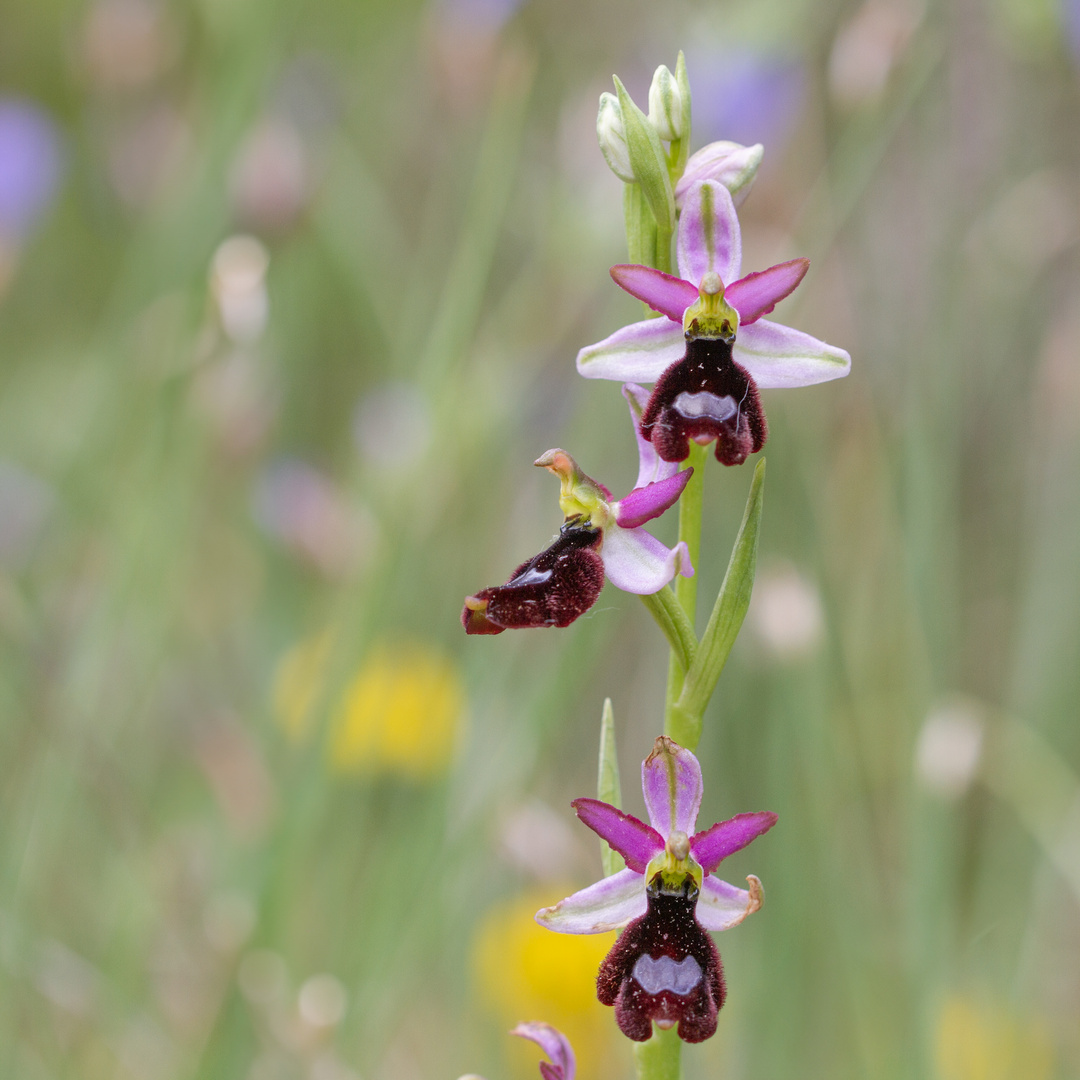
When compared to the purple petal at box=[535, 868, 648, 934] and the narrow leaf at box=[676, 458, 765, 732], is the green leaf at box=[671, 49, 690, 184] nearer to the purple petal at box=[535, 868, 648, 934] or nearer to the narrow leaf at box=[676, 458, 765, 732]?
the narrow leaf at box=[676, 458, 765, 732]

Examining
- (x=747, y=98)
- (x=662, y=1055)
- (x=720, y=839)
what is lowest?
(x=662, y=1055)

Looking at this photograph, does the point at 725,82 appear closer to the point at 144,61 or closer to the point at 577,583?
→ the point at 144,61

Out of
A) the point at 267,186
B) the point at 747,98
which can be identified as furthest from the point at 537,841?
the point at 747,98

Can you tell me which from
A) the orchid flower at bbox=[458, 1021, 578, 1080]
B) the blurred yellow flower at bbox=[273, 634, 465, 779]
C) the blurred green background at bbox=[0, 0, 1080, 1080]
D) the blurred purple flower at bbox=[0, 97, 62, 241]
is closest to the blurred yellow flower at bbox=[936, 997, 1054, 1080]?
the blurred green background at bbox=[0, 0, 1080, 1080]

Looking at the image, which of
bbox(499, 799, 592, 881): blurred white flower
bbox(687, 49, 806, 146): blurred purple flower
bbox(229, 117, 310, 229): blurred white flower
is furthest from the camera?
bbox(687, 49, 806, 146): blurred purple flower

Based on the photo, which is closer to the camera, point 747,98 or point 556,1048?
point 556,1048

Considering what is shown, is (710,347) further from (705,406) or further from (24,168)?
(24,168)
